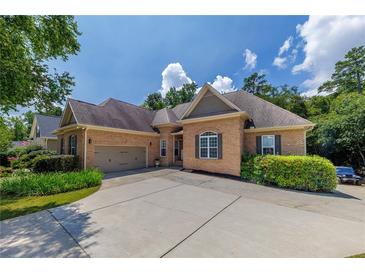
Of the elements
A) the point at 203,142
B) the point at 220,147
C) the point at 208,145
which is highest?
the point at 203,142

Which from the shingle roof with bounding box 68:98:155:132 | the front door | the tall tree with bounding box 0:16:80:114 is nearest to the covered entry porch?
the front door

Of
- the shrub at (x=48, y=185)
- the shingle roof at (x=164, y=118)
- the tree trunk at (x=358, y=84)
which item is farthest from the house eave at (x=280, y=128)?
the tree trunk at (x=358, y=84)

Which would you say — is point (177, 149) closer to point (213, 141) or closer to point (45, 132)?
point (213, 141)

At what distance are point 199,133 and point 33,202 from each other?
1024cm

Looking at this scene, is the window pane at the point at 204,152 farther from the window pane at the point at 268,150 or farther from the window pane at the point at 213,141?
the window pane at the point at 268,150

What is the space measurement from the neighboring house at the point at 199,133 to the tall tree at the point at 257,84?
2248 cm

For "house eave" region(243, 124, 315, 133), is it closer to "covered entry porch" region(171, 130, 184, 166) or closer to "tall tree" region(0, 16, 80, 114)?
"covered entry porch" region(171, 130, 184, 166)

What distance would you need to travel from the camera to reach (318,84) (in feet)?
95.5

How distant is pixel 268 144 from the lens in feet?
39.3

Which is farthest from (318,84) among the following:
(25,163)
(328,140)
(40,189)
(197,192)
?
(25,163)

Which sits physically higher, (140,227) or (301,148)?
(301,148)

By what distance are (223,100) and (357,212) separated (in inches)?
350

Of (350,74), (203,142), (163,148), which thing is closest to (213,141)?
(203,142)

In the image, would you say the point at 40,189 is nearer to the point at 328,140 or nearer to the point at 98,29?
the point at 98,29
